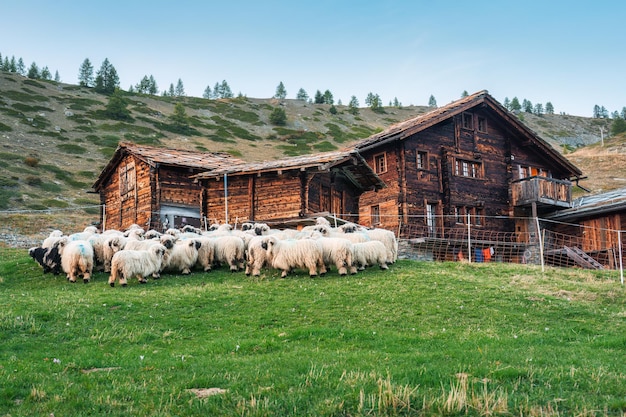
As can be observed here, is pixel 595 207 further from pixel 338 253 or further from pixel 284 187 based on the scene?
pixel 338 253

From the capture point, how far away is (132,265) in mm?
17031

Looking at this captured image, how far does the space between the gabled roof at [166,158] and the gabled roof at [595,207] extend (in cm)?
2174

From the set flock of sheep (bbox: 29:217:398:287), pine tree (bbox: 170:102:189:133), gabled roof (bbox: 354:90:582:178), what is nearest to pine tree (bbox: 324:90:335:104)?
pine tree (bbox: 170:102:189:133)

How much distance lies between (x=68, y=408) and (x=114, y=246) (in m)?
12.9

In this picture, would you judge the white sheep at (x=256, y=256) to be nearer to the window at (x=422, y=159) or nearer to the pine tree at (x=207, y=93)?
the window at (x=422, y=159)

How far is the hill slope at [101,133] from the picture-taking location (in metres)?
56.8

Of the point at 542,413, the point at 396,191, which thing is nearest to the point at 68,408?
the point at 542,413

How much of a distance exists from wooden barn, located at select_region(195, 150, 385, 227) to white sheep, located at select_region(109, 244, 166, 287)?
10138mm

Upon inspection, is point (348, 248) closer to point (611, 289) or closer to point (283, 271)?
point (283, 271)

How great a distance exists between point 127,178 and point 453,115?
20493 mm

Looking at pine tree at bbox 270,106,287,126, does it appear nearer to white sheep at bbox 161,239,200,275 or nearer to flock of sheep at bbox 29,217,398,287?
flock of sheep at bbox 29,217,398,287

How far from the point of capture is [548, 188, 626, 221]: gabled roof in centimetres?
3388

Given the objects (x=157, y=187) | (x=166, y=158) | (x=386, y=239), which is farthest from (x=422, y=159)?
(x=386, y=239)

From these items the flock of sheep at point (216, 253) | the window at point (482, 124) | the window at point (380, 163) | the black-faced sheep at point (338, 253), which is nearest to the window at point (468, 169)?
the window at point (482, 124)
